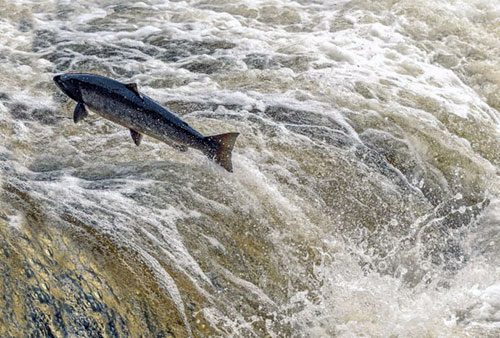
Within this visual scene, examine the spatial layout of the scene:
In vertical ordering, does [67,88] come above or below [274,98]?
above

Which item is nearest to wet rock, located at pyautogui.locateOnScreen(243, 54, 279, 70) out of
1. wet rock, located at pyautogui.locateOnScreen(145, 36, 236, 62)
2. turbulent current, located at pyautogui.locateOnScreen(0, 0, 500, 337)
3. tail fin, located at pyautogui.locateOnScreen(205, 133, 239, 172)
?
turbulent current, located at pyautogui.locateOnScreen(0, 0, 500, 337)

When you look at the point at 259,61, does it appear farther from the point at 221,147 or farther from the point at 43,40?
the point at 221,147

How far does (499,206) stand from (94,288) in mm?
3166

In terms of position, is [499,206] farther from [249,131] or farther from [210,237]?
[210,237]

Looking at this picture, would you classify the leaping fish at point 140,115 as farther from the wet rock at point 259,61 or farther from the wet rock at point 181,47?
the wet rock at point 181,47

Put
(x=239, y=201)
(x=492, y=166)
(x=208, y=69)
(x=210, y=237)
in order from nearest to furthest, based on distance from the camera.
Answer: (x=210, y=237) < (x=239, y=201) < (x=492, y=166) < (x=208, y=69)

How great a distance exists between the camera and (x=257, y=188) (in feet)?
13.6

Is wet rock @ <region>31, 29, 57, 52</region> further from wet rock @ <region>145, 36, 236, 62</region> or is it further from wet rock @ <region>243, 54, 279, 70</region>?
wet rock @ <region>243, 54, 279, 70</region>

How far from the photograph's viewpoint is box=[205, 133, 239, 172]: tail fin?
347 cm

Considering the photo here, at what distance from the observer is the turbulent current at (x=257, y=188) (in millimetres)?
3006

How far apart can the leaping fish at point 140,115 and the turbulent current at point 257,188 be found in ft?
1.40

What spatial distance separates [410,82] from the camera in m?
6.20

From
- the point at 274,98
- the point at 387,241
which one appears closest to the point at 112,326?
the point at 387,241

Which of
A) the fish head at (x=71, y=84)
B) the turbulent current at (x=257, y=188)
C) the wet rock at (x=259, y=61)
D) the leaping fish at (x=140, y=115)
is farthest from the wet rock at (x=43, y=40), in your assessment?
the leaping fish at (x=140, y=115)
